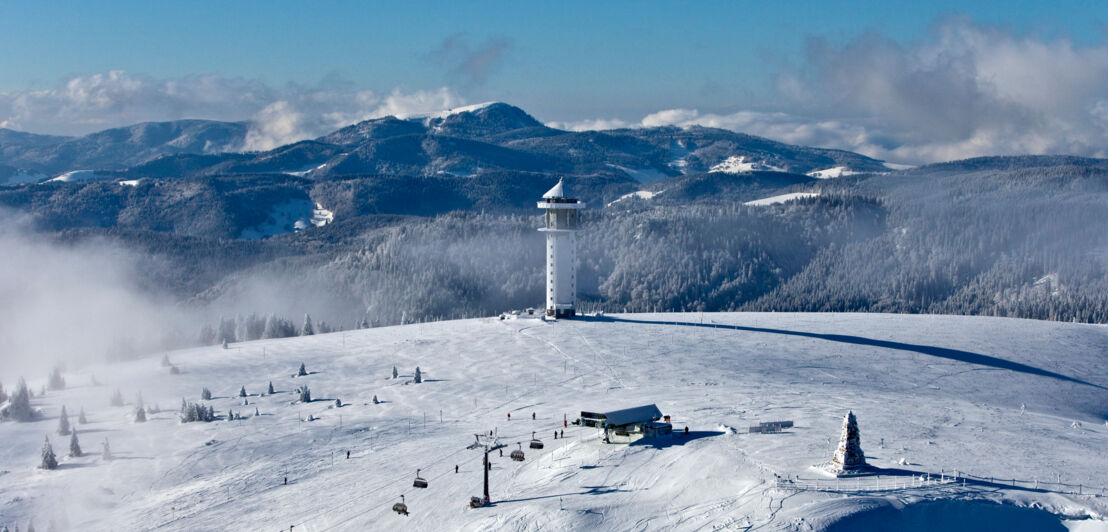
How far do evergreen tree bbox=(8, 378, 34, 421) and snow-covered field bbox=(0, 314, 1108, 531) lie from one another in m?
2.74

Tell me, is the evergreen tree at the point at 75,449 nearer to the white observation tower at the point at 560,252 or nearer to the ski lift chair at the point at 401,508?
the ski lift chair at the point at 401,508

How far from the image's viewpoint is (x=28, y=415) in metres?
76.3

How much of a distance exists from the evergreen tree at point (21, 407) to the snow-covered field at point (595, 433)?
2.74 m

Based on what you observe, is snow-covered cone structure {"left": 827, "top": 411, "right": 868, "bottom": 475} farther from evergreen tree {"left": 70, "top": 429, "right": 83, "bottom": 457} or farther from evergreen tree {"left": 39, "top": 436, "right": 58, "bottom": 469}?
evergreen tree {"left": 70, "top": 429, "right": 83, "bottom": 457}

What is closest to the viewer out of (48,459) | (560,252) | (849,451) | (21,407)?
(849,451)

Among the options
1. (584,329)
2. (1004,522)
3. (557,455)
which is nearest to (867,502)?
(1004,522)

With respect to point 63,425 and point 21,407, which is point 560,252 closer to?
point 63,425

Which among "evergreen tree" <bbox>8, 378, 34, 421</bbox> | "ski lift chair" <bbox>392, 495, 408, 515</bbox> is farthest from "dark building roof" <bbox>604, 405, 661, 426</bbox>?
"evergreen tree" <bbox>8, 378, 34, 421</bbox>

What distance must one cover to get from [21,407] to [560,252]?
5707cm

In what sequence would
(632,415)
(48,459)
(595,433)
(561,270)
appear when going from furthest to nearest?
1. (561,270)
2. (48,459)
3. (595,433)
4. (632,415)

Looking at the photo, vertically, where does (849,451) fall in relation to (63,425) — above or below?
above

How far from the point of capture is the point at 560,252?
10844cm

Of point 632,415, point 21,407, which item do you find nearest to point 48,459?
point 21,407

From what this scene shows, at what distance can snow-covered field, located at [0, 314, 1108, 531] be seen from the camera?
44.1 m
